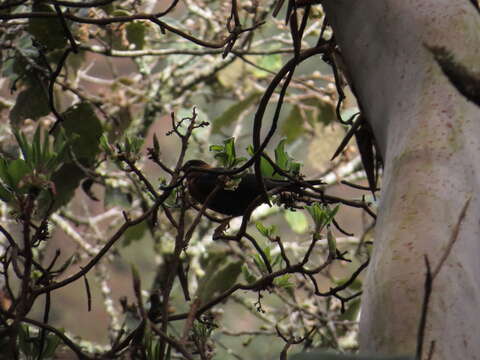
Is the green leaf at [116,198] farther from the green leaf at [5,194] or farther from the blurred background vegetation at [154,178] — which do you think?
the green leaf at [5,194]

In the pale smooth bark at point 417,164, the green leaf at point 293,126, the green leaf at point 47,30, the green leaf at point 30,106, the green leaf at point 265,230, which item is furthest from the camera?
the green leaf at point 293,126

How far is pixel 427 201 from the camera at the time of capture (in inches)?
18.6

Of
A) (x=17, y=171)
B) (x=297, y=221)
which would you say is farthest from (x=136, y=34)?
(x=17, y=171)

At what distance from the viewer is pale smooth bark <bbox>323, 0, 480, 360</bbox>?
438 millimetres

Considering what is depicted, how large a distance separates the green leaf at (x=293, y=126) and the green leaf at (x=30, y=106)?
0.86m

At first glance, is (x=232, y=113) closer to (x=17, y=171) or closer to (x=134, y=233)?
(x=134, y=233)

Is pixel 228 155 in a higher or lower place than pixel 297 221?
lower

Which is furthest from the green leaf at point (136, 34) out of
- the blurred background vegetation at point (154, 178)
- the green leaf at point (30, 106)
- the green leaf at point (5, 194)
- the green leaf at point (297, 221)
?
the green leaf at point (5, 194)

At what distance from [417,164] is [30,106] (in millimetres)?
816

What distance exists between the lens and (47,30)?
1.05 metres

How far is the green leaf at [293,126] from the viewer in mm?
1920

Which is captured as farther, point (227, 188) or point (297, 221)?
point (297, 221)

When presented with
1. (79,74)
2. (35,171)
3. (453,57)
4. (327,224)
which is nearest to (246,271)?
(327,224)

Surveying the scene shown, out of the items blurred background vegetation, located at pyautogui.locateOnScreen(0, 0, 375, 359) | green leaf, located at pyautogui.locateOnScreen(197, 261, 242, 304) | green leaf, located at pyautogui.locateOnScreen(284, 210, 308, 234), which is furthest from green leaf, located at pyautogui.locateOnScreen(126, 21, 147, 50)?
green leaf, located at pyautogui.locateOnScreen(284, 210, 308, 234)
